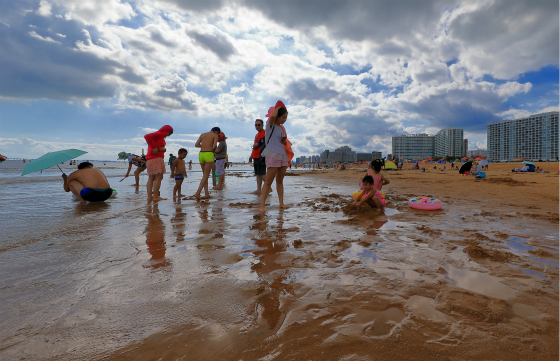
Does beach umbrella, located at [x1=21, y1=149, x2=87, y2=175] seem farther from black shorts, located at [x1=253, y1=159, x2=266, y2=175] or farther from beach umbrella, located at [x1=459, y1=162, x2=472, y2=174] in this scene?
beach umbrella, located at [x1=459, y1=162, x2=472, y2=174]

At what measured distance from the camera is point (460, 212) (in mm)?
4820

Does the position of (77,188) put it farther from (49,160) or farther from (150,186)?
(150,186)

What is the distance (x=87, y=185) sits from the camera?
6023 millimetres

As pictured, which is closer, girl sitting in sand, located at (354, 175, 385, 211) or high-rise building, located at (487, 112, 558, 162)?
girl sitting in sand, located at (354, 175, 385, 211)

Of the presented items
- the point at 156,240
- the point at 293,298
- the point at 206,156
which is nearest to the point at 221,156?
the point at 206,156

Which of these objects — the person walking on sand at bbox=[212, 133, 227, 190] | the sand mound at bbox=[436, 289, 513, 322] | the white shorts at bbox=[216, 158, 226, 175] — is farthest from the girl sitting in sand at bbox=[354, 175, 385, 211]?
the white shorts at bbox=[216, 158, 226, 175]

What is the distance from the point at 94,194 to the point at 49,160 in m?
1.15

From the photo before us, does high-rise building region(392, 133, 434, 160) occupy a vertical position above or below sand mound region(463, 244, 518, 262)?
above

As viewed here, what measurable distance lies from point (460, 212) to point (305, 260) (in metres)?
4.08

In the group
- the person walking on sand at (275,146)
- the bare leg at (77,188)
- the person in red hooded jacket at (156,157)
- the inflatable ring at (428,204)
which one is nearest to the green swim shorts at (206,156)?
the person in red hooded jacket at (156,157)

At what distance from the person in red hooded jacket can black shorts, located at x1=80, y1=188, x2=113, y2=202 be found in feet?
3.26

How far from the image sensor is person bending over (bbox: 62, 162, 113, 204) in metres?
6.00

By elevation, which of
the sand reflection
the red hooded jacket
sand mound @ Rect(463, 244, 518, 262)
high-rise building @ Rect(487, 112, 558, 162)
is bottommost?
sand mound @ Rect(463, 244, 518, 262)

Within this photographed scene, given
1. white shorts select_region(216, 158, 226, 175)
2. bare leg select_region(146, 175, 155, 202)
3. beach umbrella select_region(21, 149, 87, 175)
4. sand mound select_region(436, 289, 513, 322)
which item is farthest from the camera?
white shorts select_region(216, 158, 226, 175)
